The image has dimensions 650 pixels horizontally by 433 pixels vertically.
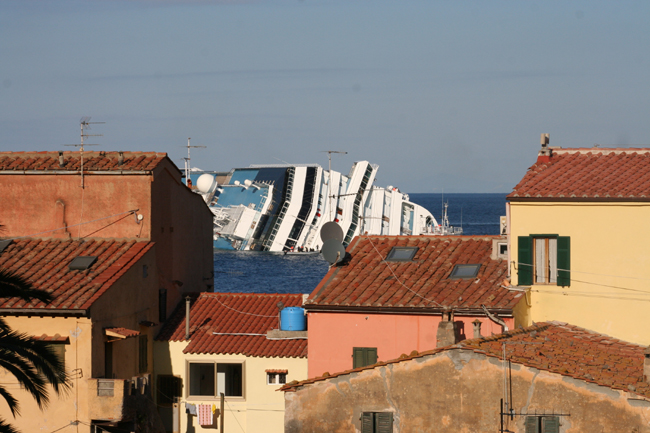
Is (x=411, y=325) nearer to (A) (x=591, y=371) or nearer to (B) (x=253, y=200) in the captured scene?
(A) (x=591, y=371)

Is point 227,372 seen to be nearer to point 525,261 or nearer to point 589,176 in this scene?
point 525,261

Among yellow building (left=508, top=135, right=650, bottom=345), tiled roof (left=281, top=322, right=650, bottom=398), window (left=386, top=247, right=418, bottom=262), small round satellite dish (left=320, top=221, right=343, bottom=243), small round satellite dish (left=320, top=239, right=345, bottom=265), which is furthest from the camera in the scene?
small round satellite dish (left=320, top=221, right=343, bottom=243)

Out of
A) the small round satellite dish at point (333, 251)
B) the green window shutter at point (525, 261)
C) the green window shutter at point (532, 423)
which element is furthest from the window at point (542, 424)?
the small round satellite dish at point (333, 251)

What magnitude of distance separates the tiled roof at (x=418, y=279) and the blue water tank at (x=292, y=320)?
108cm

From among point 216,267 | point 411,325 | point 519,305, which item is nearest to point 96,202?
point 411,325

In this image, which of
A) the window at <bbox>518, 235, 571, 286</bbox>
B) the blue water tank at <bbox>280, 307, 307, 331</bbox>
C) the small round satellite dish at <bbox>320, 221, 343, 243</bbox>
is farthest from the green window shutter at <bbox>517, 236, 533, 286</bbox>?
the blue water tank at <bbox>280, 307, 307, 331</bbox>

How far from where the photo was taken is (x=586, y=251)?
81.7ft

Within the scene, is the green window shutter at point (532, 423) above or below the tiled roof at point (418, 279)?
below

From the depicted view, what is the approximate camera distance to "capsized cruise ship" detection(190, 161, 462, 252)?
115 meters

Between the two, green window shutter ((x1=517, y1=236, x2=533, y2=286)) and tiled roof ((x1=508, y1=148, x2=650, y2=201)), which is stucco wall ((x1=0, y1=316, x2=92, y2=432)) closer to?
green window shutter ((x1=517, y1=236, x2=533, y2=286))

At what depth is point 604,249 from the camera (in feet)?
81.3

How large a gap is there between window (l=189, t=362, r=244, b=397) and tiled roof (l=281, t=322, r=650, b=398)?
28.7 ft

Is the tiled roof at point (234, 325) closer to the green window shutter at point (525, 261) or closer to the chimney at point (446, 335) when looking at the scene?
the chimney at point (446, 335)

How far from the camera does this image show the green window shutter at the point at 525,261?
25047mm
